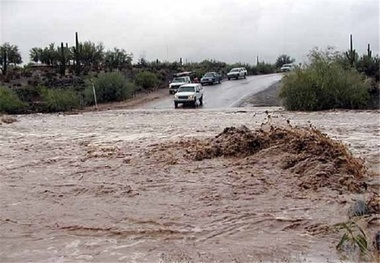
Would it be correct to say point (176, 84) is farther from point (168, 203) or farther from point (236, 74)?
point (168, 203)

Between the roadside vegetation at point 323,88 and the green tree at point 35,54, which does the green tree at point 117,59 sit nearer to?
the green tree at point 35,54

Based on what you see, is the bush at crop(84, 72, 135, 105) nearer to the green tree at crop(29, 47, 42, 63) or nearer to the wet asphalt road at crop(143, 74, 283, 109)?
the wet asphalt road at crop(143, 74, 283, 109)

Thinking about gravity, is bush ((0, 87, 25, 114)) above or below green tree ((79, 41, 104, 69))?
below

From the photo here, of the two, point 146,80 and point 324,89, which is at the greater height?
point 146,80

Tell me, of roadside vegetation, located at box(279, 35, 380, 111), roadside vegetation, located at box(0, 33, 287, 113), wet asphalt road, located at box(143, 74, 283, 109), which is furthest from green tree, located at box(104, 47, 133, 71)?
roadside vegetation, located at box(279, 35, 380, 111)

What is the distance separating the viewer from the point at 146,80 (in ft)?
205

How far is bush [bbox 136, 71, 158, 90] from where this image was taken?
62062 mm

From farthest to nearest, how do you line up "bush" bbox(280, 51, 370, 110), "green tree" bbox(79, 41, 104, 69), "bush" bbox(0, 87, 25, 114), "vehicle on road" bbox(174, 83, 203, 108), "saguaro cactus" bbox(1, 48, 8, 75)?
1. "green tree" bbox(79, 41, 104, 69)
2. "saguaro cactus" bbox(1, 48, 8, 75)
3. "vehicle on road" bbox(174, 83, 203, 108)
4. "bush" bbox(0, 87, 25, 114)
5. "bush" bbox(280, 51, 370, 110)

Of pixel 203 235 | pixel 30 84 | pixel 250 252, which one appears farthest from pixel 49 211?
pixel 30 84

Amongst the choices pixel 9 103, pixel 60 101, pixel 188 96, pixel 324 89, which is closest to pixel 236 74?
pixel 188 96

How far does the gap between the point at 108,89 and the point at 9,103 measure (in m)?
9.66

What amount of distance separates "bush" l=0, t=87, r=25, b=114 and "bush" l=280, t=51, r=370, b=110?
19.4 m

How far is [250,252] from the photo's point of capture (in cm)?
787

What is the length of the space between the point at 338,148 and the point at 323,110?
21.2m
